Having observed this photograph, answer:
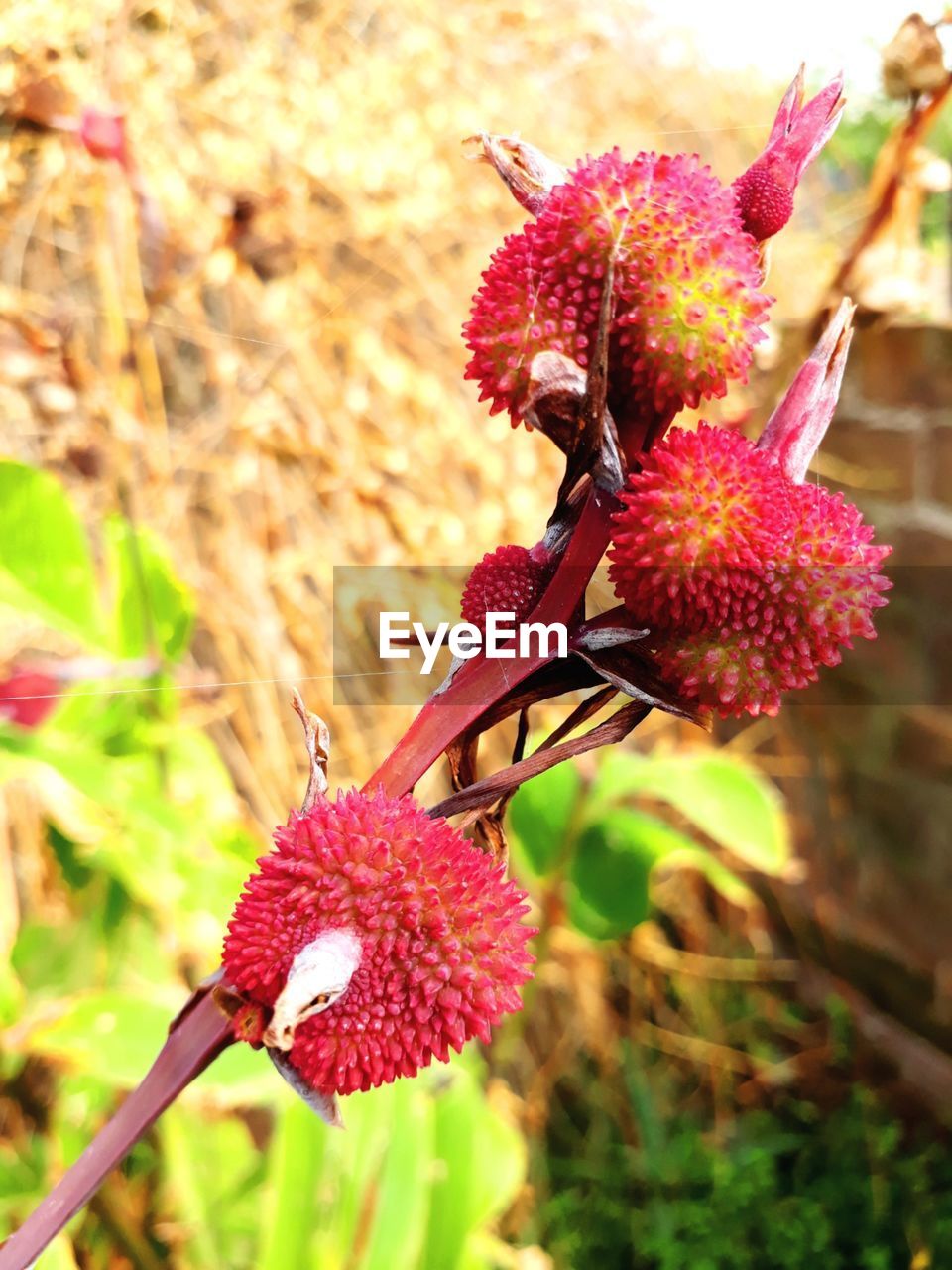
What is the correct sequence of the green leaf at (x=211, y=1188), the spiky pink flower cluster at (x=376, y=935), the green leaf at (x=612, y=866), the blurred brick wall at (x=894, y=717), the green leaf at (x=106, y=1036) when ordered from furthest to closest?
the blurred brick wall at (x=894, y=717) → the green leaf at (x=612, y=866) → the green leaf at (x=211, y=1188) → the green leaf at (x=106, y=1036) → the spiky pink flower cluster at (x=376, y=935)

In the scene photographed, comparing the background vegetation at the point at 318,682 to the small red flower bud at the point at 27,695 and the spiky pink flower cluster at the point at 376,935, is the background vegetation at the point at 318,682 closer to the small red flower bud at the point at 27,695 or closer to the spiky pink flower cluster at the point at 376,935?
the small red flower bud at the point at 27,695

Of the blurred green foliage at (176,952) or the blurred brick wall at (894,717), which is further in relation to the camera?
the blurred brick wall at (894,717)

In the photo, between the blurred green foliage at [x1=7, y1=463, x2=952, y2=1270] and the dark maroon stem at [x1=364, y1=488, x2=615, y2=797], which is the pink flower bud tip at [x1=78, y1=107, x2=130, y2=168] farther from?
the dark maroon stem at [x1=364, y1=488, x2=615, y2=797]

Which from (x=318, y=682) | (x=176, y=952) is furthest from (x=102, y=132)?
(x=176, y=952)

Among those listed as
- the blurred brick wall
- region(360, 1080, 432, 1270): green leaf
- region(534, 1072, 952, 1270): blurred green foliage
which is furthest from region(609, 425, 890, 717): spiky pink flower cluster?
region(534, 1072, 952, 1270): blurred green foliage

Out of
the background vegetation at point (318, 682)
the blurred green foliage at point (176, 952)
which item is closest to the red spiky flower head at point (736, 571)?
the background vegetation at point (318, 682)

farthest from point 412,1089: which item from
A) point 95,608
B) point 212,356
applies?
point 212,356

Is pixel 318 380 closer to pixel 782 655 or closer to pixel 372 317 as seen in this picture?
pixel 372 317

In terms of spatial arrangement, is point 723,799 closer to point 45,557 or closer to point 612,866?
point 612,866
